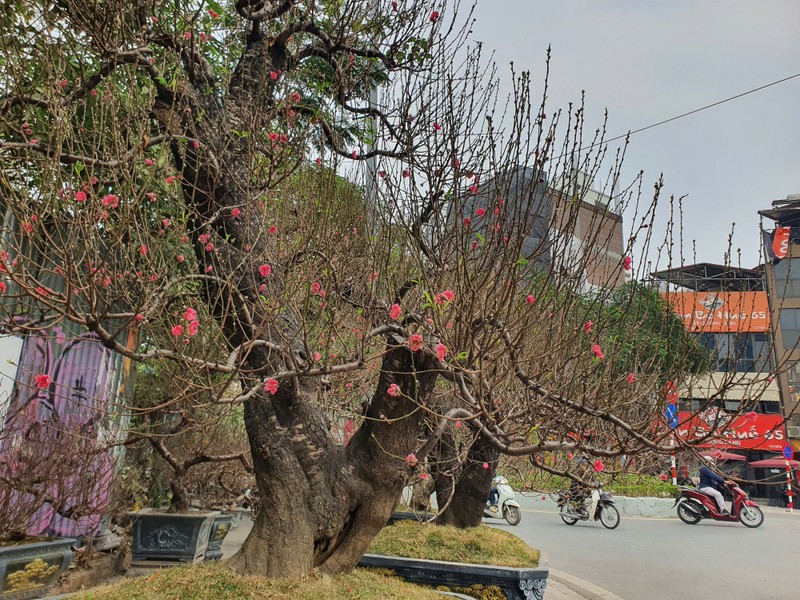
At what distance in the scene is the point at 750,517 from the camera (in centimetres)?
1445

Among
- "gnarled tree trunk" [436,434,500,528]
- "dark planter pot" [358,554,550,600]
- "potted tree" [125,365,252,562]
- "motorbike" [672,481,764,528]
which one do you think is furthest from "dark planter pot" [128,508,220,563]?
"motorbike" [672,481,764,528]

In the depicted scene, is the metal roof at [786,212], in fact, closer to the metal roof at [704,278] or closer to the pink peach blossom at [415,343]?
the metal roof at [704,278]

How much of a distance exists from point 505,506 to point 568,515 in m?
2.29

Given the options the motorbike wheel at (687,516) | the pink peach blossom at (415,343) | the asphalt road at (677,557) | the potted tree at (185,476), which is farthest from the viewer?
the motorbike wheel at (687,516)

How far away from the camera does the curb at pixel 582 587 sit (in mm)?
7043

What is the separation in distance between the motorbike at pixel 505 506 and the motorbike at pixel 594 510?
1.19 m

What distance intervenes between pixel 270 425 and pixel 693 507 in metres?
14.6

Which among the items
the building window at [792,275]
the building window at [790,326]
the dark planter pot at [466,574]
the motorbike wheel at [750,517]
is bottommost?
the motorbike wheel at [750,517]

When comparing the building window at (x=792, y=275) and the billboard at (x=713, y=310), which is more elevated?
the building window at (x=792, y=275)

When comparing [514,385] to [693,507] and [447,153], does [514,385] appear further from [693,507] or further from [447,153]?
[693,507]

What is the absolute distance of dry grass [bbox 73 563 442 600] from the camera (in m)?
3.39

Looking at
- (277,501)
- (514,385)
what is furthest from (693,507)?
(277,501)

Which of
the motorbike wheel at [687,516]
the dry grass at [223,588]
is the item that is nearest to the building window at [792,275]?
the motorbike wheel at [687,516]

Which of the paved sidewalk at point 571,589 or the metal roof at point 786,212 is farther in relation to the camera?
the metal roof at point 786,212
